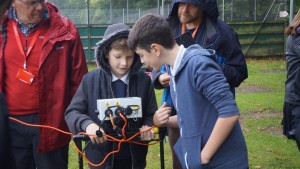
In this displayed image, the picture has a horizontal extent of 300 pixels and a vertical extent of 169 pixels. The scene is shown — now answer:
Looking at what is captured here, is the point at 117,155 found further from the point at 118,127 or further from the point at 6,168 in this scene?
the point at 6,168

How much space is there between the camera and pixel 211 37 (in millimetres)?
3711

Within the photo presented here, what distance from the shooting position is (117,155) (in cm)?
329

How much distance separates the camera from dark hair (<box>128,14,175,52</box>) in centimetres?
272

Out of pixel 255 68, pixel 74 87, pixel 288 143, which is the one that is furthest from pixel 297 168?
pixel 255 68

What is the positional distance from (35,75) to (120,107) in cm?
108

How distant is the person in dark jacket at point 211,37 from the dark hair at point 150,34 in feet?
2.98

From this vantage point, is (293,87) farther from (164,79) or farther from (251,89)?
(251,89)

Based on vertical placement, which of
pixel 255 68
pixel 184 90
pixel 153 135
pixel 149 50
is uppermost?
pixel 149 50

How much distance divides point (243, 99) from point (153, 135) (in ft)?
25.5

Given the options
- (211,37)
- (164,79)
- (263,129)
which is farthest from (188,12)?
(263,129)

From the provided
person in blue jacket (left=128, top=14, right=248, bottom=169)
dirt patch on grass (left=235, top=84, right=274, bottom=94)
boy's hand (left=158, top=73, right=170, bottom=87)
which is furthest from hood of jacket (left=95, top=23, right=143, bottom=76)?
dirt patch on grass (left=235, top=84, right=274, bottom=94)

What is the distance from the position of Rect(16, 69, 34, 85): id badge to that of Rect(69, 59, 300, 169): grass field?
2431 millimetres

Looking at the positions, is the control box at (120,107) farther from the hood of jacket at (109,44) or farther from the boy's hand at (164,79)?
the boy's hand at (164,79)

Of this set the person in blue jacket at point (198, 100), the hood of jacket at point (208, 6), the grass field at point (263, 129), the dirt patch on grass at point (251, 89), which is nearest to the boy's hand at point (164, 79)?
the hood of jacket at point (208, 6)
